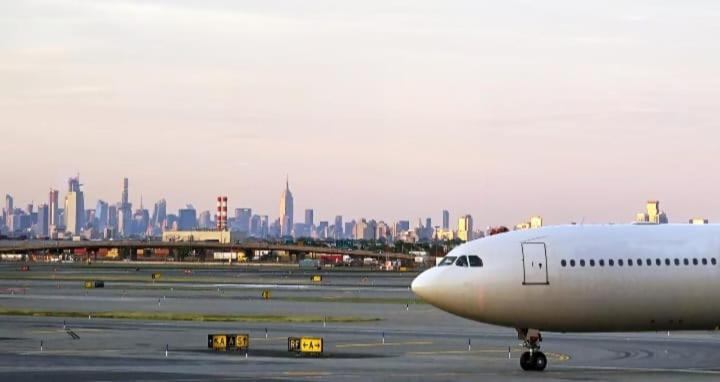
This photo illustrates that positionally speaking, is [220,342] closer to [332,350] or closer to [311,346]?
[311,346]

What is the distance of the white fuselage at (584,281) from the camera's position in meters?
47.1

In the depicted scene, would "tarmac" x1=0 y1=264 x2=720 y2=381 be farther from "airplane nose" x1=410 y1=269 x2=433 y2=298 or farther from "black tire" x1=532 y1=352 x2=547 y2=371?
"airplane nose" x1=410 y1=269 x2=433 y2=298

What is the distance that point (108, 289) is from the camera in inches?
5128

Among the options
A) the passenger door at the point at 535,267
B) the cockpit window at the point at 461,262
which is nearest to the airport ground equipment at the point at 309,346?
the cockpit window at the point at 461,262

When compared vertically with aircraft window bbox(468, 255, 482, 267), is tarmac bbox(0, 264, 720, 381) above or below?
below

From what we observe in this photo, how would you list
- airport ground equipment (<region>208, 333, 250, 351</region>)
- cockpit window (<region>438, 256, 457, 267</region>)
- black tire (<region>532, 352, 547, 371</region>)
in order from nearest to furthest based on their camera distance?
black tire (<region>532, 352, 547, 371</region>), cockpit window (<region>438, 256, 457, 267</region>), airport ground equipment (<region>208, 333, 250, 351</region>)

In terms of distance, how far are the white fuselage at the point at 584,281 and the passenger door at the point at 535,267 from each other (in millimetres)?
32

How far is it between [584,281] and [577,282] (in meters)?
0.24

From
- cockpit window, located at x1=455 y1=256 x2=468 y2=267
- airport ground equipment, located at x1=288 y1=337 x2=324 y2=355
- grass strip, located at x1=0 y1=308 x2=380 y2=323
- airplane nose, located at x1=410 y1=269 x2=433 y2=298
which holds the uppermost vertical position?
cockpit window, located at x1=455 y1=256 x2=468 y2=267

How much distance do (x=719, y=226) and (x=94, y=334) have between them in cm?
2996

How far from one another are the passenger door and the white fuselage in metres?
0.03

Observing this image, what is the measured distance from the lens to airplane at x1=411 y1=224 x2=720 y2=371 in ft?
154

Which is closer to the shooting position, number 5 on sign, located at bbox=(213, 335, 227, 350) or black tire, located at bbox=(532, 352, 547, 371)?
black tire, located at bbox=(532, 352, 547, 371)

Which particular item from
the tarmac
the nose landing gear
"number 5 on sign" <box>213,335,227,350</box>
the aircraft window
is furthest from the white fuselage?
"number 5 on sign" <box>213,335,227,350</box>
